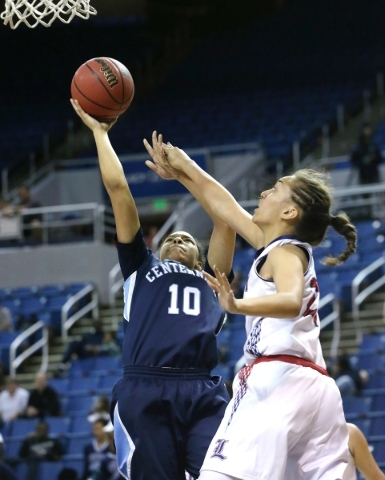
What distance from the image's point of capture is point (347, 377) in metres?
9.34

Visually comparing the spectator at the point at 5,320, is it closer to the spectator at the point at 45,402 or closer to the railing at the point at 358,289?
the spectator at the point at 45,402

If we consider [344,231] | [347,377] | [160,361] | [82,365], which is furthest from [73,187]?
[344,231]

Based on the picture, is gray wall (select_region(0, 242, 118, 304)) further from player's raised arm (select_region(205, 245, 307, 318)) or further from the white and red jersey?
player's raised arm (select_region(205, 245, 307, 318))

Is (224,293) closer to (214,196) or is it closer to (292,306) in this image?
(292,306)

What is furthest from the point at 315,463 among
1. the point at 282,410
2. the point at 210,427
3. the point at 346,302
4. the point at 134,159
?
the point at 134,159

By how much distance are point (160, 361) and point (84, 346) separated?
336 inches

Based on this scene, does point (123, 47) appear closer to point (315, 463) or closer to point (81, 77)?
point (81, 77)

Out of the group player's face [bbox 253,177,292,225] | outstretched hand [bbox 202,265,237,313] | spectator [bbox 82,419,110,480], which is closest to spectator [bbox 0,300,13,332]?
spectator [bbox 82,419,110,480]

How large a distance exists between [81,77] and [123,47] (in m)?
18.7

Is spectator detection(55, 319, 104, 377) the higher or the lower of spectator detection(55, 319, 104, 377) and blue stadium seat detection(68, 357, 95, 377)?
the higher

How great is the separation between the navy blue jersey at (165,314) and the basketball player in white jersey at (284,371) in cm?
57

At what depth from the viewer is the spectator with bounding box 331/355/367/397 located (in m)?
9.23

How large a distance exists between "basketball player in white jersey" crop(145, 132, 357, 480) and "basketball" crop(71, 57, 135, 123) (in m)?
1.08

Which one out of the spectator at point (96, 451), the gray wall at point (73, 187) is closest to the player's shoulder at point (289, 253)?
the spectator at point (96, 451)
